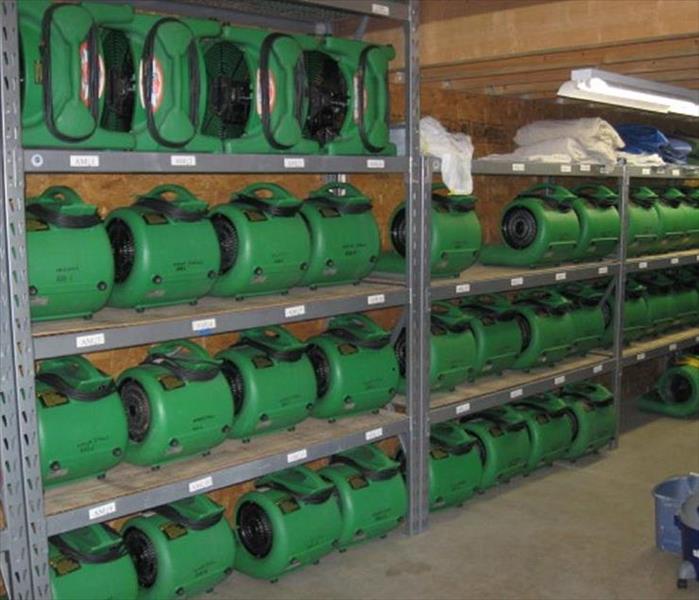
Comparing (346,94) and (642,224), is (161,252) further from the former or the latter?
(642,224)

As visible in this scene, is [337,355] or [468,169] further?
[468,169]

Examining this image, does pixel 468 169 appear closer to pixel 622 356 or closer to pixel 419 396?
pixel 419 396

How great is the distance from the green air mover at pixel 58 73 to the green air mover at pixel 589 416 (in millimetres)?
3488

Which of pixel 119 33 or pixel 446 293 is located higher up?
pixel 119 33

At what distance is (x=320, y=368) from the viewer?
378cm

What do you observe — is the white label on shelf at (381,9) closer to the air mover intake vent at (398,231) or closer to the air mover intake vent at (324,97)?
the air mover intake vent at (324,97)

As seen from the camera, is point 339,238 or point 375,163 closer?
point 339,238

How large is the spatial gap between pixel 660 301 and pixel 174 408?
428 centimetres

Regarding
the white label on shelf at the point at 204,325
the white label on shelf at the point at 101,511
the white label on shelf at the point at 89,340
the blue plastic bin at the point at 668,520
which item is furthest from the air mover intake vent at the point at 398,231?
the white label on shelf at the point at 101,511

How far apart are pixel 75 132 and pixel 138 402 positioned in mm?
1048

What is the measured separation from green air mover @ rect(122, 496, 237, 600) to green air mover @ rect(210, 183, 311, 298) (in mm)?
898

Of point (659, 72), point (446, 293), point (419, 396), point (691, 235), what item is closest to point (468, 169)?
point (446, 293)

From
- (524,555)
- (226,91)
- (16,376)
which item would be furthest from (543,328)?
(16,376)

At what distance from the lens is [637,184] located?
6.79m
